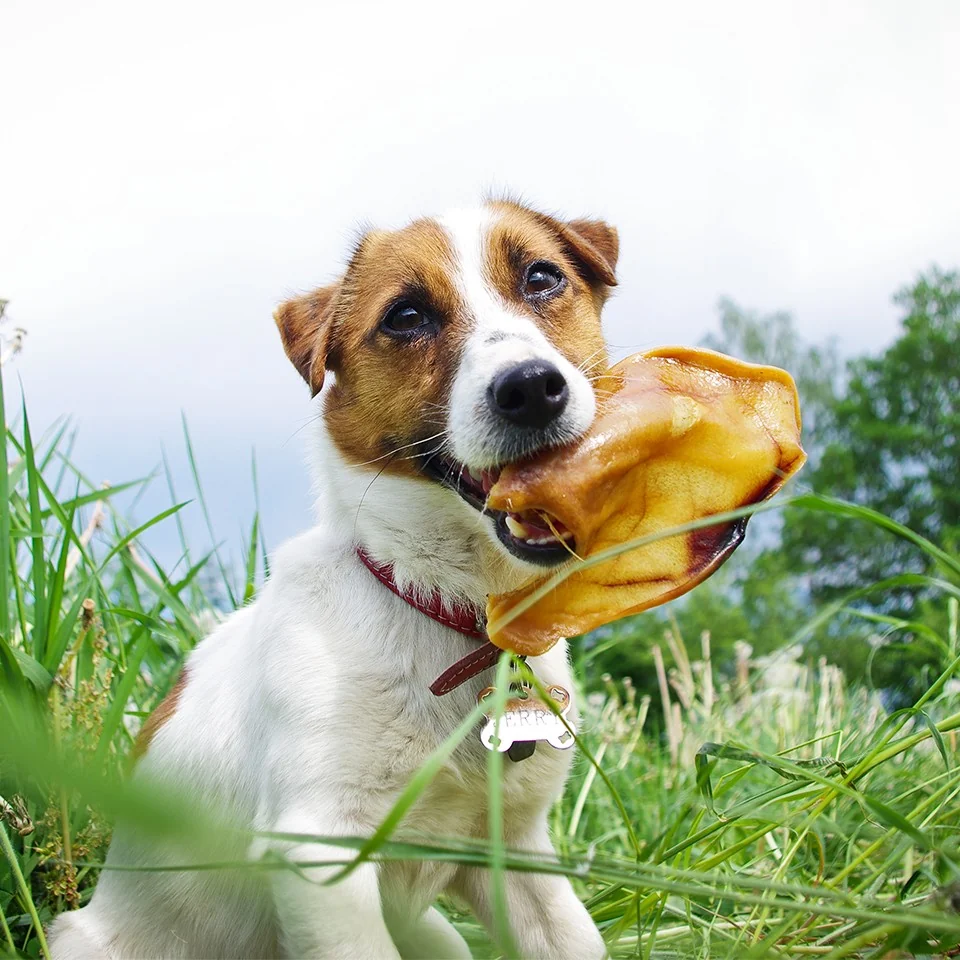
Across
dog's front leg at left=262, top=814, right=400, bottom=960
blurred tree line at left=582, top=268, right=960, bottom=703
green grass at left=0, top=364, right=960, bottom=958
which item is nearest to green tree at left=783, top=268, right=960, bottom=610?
blurred tree line at left=582, top=268, right=960, bottom=703

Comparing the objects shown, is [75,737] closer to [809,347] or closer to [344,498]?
[344,498]

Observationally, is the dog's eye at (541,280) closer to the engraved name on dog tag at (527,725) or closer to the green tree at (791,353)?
the engraved name on dog tag at (527,725)

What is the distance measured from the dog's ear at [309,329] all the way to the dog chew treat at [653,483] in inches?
31.0

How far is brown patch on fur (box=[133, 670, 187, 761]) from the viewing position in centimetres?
276

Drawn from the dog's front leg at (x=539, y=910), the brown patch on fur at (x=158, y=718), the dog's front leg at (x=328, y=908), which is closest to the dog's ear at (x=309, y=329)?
the brown patch on fur at (x=158, y=718)

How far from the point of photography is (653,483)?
7.27 feet

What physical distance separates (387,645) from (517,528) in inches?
17.9

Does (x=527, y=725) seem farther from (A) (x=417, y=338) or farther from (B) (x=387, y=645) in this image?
(A) (x=417, y=338)

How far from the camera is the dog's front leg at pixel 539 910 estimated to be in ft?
8.02

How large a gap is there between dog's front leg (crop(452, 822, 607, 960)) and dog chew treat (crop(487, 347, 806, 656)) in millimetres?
719

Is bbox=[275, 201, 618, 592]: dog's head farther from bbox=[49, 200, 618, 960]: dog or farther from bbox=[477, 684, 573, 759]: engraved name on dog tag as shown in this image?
bbox=[477, 684, 573, 759]: engraved name on dog tag

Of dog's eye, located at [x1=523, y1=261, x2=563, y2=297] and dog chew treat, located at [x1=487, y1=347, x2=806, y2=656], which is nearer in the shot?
dog chew treat, located at [x1=487, y1=347, x2=806, y2=656]

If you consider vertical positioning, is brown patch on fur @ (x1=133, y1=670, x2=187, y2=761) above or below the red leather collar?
below

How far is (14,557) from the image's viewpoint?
3182 mm
